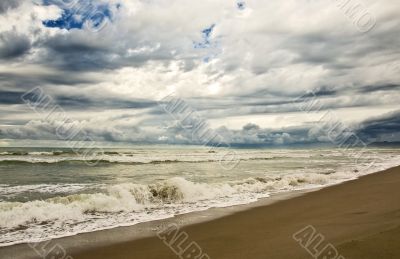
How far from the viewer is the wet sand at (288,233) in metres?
5.52

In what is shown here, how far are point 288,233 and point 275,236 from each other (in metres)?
0.34

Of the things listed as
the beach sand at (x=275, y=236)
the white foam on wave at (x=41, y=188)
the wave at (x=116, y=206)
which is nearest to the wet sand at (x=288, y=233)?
the beach sand at (x=275, y=236)

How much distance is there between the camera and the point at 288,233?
7.38 meters

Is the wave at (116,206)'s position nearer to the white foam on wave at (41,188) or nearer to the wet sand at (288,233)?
the white foam on wave at (41,188)

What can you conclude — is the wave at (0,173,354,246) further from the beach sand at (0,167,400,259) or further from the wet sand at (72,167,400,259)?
the wet sand at (72,167,400,259)

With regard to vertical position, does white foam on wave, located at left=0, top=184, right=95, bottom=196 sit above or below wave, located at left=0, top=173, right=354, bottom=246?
above

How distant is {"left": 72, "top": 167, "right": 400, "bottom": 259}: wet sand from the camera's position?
552 cm

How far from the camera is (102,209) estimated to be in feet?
37.7

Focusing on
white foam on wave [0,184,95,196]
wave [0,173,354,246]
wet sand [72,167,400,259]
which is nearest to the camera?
wet sand [72,167,400,259]

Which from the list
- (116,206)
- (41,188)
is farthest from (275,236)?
(41,188)

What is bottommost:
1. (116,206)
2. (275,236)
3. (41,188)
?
(275,236)

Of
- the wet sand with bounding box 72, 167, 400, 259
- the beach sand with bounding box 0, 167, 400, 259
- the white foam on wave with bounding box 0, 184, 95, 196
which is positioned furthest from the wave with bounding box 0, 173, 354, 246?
the wet sand with bounding box 72, 167, 400, 259

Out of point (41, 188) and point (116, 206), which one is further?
point (41, 188)

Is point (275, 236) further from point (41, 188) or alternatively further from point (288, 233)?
point (41, 188)
